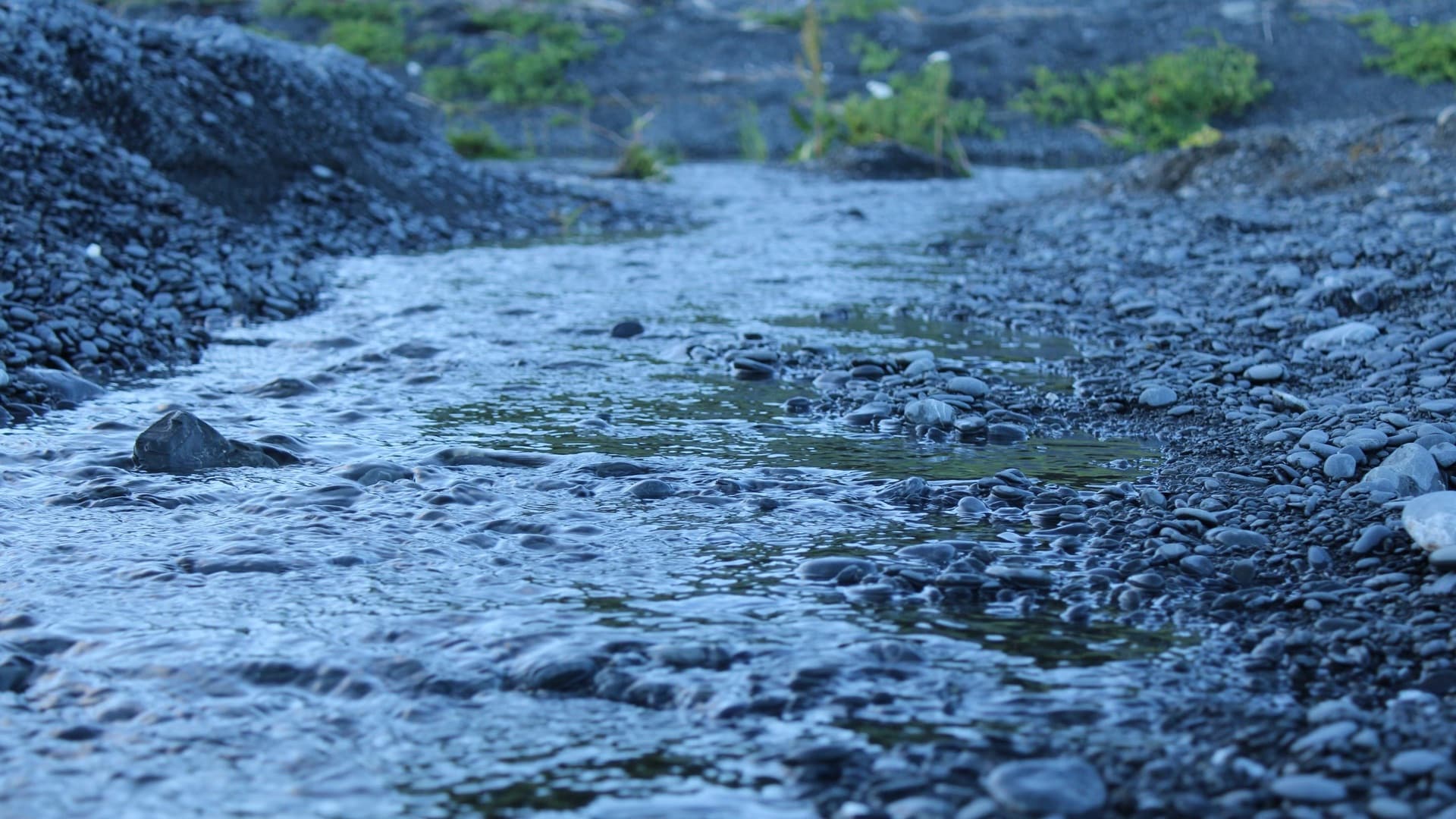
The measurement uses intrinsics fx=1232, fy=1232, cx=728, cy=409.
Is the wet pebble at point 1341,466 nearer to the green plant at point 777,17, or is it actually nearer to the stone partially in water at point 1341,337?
the stone partially in water at point 1341,337

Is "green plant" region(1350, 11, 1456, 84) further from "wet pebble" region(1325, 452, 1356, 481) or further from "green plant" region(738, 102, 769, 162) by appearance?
"wet pebble" region(1325, 452, 1356, 481)

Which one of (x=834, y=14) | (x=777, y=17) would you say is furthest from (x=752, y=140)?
(x=834, y=14)

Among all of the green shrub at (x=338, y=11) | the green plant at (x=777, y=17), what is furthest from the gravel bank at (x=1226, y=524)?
the green shrub at (x=338, y=11)

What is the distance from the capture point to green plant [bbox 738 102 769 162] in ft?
57.1

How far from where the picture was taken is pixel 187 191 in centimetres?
709

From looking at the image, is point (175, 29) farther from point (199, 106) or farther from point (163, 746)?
point (163, 746)

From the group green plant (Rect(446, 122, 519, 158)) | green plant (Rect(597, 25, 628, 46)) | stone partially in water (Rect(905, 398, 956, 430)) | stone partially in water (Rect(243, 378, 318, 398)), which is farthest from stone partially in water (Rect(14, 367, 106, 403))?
green plant (Rect(597, 25, 628, 46))

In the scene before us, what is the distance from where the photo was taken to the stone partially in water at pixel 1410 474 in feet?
A: 9.33

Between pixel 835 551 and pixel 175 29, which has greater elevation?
pixel 175 29

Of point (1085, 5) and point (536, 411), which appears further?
point (1085, 5)

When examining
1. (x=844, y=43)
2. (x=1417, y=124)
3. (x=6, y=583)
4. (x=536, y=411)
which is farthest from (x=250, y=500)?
(x=844, y=43)

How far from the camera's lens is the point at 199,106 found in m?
7.77

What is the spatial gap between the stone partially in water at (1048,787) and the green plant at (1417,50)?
64.3ft

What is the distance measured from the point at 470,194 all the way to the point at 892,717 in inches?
319
